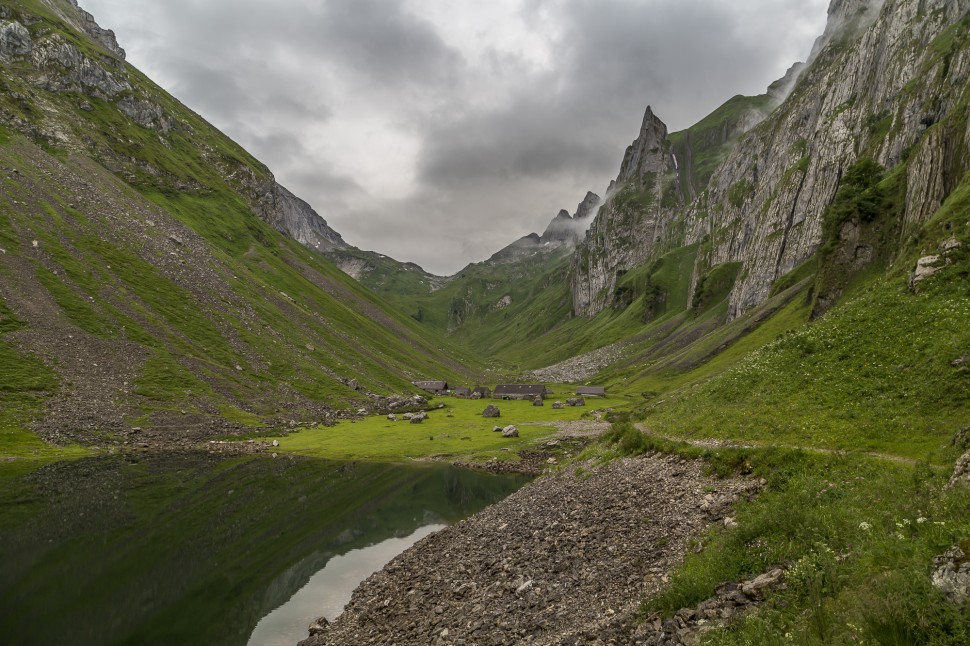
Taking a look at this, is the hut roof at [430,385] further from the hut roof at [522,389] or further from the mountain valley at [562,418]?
the hut roof at [522,389]

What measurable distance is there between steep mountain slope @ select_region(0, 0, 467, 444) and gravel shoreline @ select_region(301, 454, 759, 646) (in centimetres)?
7082

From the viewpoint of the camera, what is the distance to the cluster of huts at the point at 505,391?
475 ft

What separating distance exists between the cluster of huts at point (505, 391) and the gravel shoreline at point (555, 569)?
10950 cm

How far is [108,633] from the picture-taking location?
26.9 m

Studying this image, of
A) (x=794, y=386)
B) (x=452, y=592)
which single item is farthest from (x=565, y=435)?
(x=452, y=592)

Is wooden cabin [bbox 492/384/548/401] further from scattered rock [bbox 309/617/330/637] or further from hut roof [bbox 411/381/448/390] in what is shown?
scattered rock [bbox 309/617/330/637]

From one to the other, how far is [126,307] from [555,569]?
126m

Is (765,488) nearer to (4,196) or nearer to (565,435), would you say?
(565,435)

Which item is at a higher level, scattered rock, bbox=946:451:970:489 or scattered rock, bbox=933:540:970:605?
scattered rock, bbox=946:451:970:489

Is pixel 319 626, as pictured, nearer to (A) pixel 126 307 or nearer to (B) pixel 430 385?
(A) pixel 126 307

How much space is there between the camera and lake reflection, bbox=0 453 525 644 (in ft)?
94.2

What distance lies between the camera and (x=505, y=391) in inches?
6186

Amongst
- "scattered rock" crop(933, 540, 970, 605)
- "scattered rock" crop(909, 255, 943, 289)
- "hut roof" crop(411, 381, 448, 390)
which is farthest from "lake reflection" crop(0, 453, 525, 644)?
"hut roof" crop(411, 381, 448, 390)

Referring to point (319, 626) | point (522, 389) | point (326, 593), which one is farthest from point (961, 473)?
point (522, 389)
